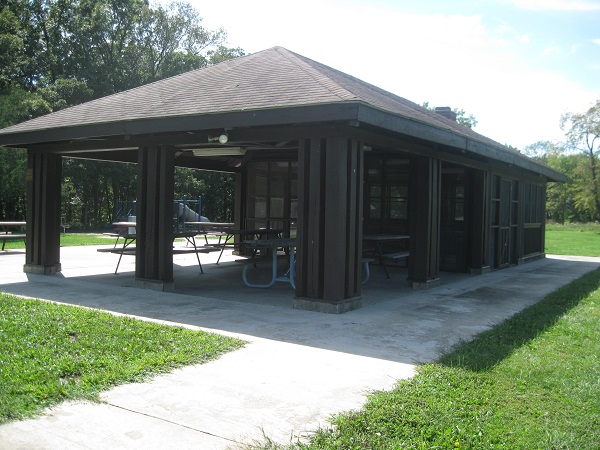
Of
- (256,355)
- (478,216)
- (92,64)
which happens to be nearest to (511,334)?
(256,355)

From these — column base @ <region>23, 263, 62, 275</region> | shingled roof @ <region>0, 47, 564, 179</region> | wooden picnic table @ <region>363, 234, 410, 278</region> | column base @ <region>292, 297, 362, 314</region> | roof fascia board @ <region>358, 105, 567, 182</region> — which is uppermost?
shingled roof @ <region>0, 47, 564, 179</region>

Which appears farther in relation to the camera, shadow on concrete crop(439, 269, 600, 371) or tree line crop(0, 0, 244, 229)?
tree line crop(0, 0, 244, 229)

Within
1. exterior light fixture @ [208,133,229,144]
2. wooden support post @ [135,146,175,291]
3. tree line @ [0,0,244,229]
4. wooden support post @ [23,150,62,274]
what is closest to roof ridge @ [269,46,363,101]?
exterior light fixture @ [208,133,229,144]

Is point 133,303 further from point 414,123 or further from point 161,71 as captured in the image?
point 161,71

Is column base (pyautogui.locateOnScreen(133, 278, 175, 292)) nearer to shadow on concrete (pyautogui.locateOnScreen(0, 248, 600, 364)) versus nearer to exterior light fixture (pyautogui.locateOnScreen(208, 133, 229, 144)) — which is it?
shadow on concrete (pyautogui.locateOnScreen(0, 248, 600, 364))

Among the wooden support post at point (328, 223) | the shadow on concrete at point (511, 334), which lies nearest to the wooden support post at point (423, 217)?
the shadow on concrete at point (511, 334)

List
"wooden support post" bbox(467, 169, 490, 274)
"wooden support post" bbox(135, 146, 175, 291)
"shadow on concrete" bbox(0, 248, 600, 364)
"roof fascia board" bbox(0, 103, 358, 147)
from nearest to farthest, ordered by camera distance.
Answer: "shadow on concrete" bbox(0, 248, 600, 364)
"roof fascia board" bbox(0, 103, 358, 147)
"wooden support post" bbox(135, 146, 175, 291)
"wooden support post" bbox(467, 169, 490, 274)

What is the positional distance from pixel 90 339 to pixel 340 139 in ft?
12.4

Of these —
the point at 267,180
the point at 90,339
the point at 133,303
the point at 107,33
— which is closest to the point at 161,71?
the point at 107,33

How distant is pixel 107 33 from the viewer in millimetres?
34062

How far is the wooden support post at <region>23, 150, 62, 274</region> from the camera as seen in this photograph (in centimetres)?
1080

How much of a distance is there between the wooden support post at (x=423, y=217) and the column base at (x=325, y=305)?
93.6 inches

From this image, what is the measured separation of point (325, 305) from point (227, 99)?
314 cm

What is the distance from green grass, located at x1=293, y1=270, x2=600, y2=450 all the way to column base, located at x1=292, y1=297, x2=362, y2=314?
1.92m
